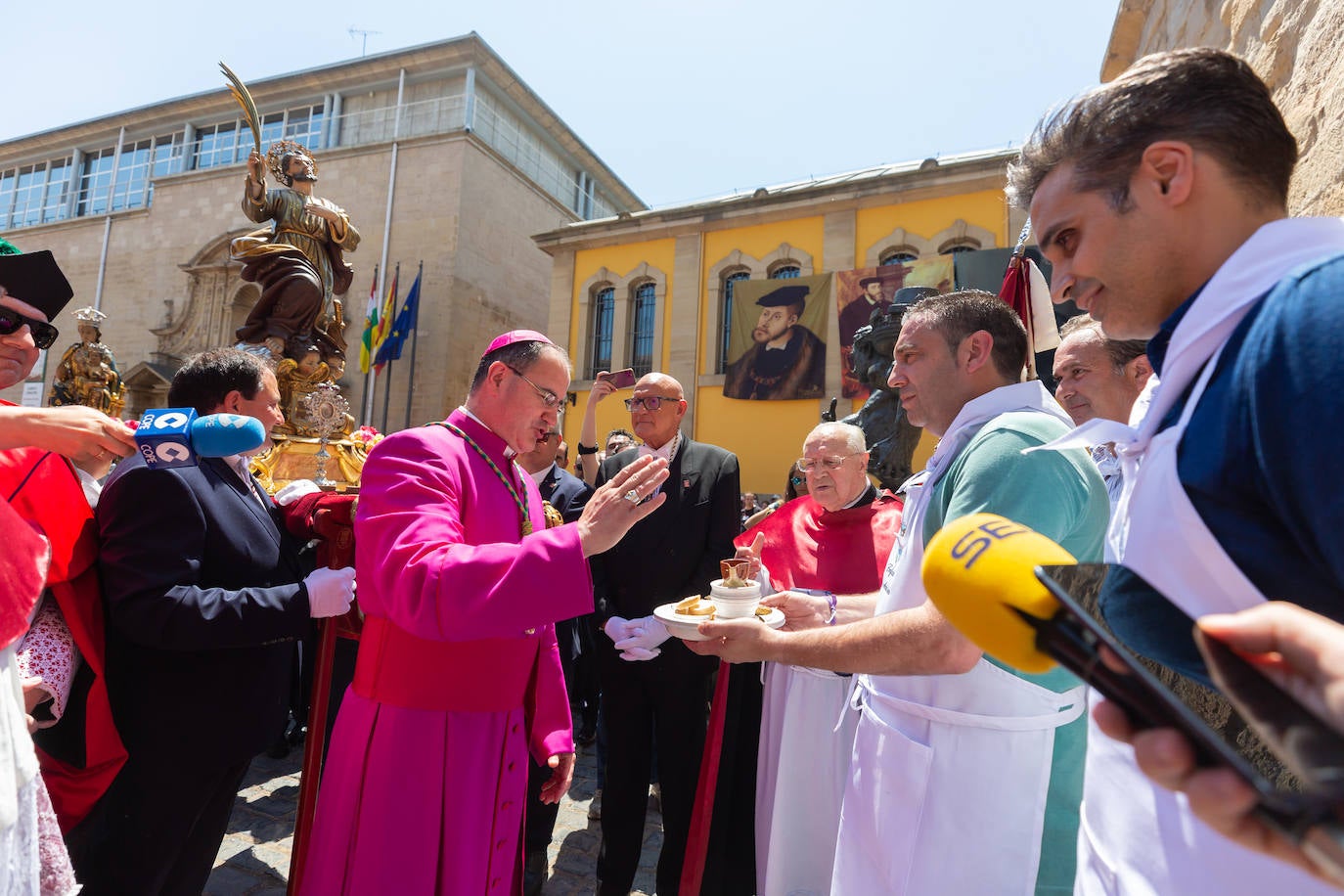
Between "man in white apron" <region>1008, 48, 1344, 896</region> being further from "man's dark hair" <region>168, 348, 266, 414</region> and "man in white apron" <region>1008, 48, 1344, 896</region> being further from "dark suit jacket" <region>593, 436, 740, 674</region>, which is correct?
"man's dark hair" <region>168, 348, 266, 414</region>

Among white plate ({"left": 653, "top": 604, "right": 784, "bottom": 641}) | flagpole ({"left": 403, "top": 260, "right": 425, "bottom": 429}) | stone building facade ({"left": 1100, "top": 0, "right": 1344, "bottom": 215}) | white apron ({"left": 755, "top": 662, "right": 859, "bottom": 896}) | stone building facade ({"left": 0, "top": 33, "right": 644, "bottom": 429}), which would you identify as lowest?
white apron ({"left": 755, "top": 662, "right": 859, "bottom": 896})

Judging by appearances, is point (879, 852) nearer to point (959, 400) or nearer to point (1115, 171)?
point (959, 400)

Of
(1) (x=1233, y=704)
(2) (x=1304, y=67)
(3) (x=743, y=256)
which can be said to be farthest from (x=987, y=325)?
(3) (x=743, y=256)

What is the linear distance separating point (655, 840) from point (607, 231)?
1855 centimetres

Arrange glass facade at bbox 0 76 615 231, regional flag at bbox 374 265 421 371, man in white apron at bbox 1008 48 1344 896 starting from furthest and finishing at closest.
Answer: glass facade at bbox 0 76 615 231 → regional flag at bbox 374 265 421 371 → man in white apron at bbox 1008 48 1344 896

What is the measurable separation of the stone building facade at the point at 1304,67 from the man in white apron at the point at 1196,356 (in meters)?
1.46

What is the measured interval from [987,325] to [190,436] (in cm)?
231

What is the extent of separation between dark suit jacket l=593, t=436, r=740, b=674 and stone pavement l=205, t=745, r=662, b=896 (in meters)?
1.18

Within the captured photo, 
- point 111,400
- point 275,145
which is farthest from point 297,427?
point 275,145

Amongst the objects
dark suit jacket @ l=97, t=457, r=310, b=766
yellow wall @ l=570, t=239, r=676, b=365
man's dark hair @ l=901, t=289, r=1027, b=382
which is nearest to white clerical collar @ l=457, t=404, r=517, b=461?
dark suit jacket @ l=97, t=457, r=310, b=766

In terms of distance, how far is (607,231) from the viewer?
20.5m

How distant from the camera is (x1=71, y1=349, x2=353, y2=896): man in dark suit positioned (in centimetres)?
229

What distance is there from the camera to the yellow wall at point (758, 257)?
A: 17.2 metres

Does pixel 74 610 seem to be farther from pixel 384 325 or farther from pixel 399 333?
pixel 384 325
